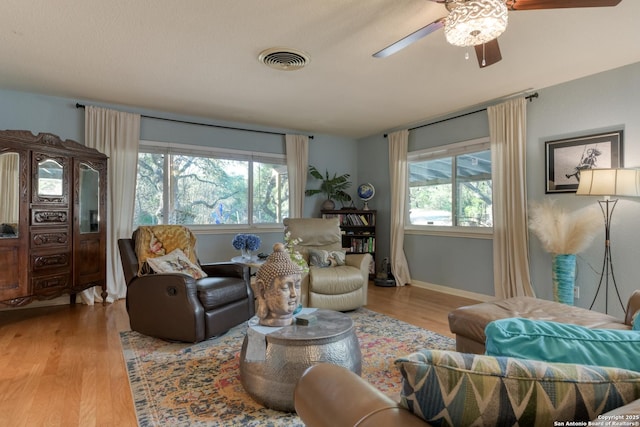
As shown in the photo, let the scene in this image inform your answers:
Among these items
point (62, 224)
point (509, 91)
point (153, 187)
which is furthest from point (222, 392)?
point (509, 91)

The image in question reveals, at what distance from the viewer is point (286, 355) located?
5.61ft

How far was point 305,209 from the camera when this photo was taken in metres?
5.55

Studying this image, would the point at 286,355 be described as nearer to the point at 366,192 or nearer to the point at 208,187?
the point at 208,187

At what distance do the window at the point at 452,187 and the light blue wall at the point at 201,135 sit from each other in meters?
1.39

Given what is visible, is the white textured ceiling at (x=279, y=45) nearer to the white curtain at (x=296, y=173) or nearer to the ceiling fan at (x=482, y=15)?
the ceiling fan at (x=482, y=15)

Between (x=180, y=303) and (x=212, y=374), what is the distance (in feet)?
2.18

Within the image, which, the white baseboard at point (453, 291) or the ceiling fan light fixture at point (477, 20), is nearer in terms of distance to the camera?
the ceiling fan light fixture at point (477, 20)

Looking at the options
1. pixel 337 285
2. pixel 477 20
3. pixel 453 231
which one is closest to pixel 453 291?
pixel 453 231

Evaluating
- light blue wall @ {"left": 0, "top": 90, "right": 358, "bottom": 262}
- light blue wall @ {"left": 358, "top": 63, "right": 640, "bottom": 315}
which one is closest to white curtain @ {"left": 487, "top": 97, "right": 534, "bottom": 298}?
light blue wall @ {"left": 358, "top": 63, "right": 640, "bottom": 315}

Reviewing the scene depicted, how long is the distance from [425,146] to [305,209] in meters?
2.05

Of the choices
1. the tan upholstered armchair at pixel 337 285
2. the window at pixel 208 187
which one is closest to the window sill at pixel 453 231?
the tan upholstered armchair at pixel 337 285

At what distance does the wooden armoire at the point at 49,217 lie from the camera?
3.17 metres

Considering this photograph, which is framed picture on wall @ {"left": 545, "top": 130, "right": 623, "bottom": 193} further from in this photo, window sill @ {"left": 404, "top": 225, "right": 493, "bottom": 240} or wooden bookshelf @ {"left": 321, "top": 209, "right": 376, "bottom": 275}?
wooden bookshelf @ {"left": 321, "top": 209, "right": 376, "bottom": 275}

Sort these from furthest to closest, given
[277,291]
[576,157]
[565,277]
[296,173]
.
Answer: [296,173]
[576,157]
[565,277]
[277,291]
